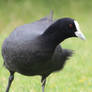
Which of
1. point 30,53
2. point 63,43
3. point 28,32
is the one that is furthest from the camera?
point 63,43

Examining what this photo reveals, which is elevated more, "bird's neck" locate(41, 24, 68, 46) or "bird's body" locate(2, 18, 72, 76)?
"bird's neck" locate(41, 24, 68, 46)

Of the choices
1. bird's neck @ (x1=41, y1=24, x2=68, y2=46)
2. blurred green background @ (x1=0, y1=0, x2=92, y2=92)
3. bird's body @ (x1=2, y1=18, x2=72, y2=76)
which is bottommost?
blurred green background @ (x1=0, y1=0, x2=92, y2=92)

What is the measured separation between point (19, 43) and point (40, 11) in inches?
574

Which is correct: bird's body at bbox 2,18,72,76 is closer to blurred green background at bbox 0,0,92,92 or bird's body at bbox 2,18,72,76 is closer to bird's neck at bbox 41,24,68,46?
bird's neck at bbox 41,24,68,46

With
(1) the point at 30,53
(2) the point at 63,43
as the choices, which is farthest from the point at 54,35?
(2) the point at 63,43

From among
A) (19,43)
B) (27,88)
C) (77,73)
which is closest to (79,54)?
(77,73)

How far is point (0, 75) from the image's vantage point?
26.9 feet

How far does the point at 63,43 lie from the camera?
1370 centimetres

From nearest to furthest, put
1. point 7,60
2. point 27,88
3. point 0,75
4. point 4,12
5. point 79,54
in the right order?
point 7,60
point 27,88
point 0,75
point 79,54
point 4,12

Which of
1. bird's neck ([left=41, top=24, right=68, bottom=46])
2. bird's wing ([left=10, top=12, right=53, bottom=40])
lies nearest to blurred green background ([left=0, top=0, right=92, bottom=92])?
bird's wing ([left=10, top=12, right=53, bottom=40])

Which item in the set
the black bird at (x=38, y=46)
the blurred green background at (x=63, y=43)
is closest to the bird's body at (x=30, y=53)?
the black bird at (x=38, y=46)

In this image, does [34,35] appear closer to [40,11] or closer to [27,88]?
[27,88]

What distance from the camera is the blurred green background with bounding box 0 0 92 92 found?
7301mm

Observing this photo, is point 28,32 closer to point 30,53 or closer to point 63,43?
point 30,53
